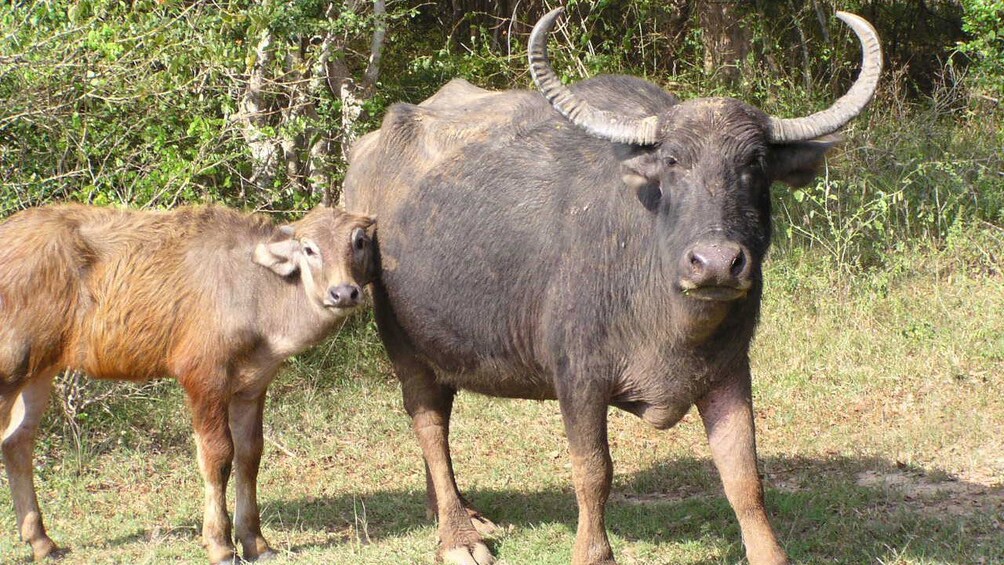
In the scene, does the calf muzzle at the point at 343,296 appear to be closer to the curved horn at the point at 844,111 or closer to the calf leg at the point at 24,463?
the calf leg at the point at 24,463

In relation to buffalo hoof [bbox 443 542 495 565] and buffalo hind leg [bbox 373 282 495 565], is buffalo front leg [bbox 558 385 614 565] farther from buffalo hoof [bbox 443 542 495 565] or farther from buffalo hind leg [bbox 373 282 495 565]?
buffalo hind leg [bbox 373 282 495 565]

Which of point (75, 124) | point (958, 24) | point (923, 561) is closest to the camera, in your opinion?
point (923, 561)

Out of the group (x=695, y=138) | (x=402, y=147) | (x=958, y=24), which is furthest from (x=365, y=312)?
(x=958, y=24)

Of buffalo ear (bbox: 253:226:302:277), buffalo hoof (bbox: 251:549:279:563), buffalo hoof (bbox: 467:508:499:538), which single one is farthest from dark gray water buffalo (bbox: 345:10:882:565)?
buffalo hoof (bbox: 251:549:279:563)

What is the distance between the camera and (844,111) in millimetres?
5055

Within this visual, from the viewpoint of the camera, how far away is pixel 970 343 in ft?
27.4

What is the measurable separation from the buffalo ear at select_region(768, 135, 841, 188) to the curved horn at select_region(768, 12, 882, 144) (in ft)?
0.26

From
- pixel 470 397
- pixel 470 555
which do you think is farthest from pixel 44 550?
pixel 470 397

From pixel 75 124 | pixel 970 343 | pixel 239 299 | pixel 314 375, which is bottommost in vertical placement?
pixel 314 375

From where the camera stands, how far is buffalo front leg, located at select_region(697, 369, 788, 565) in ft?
16.8

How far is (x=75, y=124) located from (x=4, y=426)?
8.83ft

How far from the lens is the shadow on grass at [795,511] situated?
19.4 feet

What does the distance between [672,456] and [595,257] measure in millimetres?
2927

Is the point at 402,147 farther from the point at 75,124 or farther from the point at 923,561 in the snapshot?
the point at 923,561
